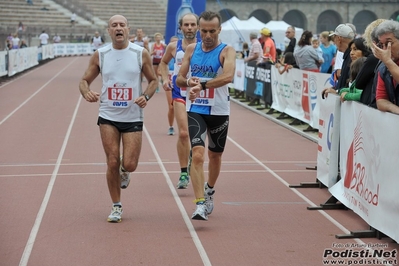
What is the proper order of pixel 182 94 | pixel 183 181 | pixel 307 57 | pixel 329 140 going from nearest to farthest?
pixel 329 140 < pixel 183 181 < pixel 182 94 < pixel 307 57

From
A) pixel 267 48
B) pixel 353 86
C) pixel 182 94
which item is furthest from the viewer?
pixel 267 48

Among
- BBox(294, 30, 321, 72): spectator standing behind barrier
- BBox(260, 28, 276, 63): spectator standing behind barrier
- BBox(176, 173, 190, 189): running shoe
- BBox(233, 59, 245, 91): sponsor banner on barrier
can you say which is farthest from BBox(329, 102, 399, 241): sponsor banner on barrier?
BBox(233, 59, 245, 91): sponsor banner on barrier

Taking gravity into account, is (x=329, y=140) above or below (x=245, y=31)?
above

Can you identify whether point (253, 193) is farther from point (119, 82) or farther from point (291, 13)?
point (291, 13)

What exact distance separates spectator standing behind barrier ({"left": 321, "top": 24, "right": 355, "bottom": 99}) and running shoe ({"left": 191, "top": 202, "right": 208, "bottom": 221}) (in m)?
2.68

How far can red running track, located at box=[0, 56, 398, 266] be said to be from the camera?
7.12 m

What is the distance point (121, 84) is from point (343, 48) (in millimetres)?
3402

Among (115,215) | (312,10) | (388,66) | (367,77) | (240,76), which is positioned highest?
(388,66)

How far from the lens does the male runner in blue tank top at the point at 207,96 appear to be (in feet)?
26.6

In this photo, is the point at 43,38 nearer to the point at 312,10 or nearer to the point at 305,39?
the point at 305,39

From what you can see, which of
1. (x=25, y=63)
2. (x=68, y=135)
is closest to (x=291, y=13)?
(x=25, y=63)

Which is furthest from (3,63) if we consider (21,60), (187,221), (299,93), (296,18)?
(296,18)

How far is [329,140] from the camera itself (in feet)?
31.8

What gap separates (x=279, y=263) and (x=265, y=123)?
11813mm
